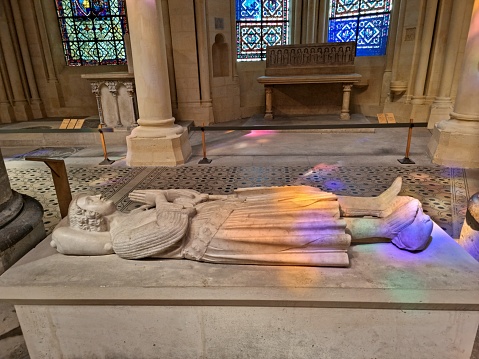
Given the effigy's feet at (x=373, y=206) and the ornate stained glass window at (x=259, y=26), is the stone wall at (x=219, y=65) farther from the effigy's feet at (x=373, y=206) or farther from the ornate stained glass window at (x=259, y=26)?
the effigy's feet at (x=373, y=206)

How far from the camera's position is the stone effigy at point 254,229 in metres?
2.03

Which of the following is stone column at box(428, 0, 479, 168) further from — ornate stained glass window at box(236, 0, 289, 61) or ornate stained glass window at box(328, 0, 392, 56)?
ornate stained glass window at box(236, 0, 289, 61)

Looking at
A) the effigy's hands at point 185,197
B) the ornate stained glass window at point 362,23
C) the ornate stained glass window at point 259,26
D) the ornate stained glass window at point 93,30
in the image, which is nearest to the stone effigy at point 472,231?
the effigy's hands at point 185,197

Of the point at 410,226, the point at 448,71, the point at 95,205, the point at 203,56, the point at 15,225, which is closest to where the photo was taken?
the point at 410,226

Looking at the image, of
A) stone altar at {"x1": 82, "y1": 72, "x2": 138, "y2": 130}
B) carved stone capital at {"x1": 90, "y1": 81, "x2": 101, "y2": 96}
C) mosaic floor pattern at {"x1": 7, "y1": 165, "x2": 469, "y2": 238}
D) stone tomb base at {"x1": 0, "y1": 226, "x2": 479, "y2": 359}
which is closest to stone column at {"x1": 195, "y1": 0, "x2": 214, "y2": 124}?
stone altar at {"x1": 82, "y1": 72, "x2": 138, "y2": 130}

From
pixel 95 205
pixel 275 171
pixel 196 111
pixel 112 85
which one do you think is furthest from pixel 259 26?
pixel 95 205

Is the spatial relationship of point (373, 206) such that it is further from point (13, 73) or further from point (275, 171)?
point (13, 73)

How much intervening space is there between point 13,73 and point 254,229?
406 inches

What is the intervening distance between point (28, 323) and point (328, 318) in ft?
5.82

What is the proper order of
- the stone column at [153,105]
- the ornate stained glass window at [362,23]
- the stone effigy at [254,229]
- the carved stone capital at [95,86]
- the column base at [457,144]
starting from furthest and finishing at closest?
the ornate stained glass window at [362,23] → the carved stone capital at [95,86] → the stone column at [153,105] → the column base at [457,144] → the stone effigy at [254,229]

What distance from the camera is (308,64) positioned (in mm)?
9086

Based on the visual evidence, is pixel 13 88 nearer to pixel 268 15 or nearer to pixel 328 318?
pixel 268 15

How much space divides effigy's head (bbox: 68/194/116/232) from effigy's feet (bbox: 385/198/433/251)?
1859mm

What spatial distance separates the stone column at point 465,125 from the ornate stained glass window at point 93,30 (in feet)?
28.6
